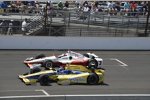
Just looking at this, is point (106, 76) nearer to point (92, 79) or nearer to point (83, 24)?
point (92, 79)

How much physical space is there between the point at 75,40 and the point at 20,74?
343 inches

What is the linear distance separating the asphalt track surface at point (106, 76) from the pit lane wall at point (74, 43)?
36.6 inches

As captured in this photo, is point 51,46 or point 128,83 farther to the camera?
point 51,46

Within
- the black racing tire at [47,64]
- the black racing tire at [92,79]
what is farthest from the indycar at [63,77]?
the black racing tire at [47,64]

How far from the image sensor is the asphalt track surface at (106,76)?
731 inches

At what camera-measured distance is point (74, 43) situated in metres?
30.0

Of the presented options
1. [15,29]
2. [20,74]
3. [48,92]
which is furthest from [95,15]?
[48,92]

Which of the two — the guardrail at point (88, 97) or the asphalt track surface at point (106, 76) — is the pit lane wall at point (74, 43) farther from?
the guardrail at point (88, 97)

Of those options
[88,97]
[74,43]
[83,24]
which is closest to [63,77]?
[88,97]

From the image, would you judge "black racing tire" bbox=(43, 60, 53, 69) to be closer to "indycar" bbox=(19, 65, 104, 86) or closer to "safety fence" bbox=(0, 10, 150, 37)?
"indycar" bbox=(19, 65, 104, 86)

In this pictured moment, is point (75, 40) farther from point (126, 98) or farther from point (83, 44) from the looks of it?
point (126, 98)

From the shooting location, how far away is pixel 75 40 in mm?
30062

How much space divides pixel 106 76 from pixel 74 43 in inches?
319

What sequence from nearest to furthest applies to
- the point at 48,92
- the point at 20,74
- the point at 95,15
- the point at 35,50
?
the point at 48,92 → the point at 20,74 → the point at 35,50 → the point at 95,15
